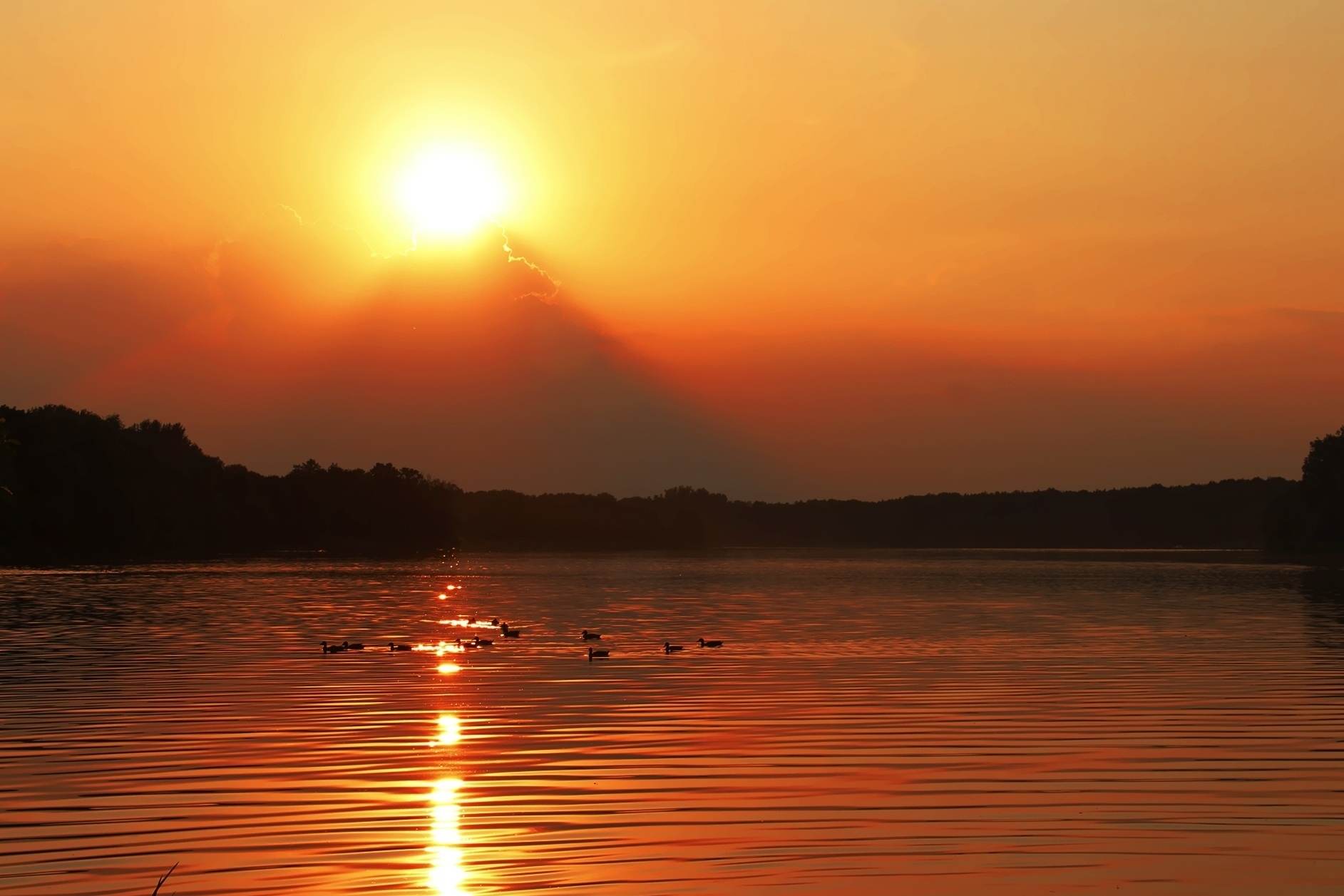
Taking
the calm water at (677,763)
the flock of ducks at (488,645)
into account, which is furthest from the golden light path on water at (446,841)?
the flock of ducks at (488,645)

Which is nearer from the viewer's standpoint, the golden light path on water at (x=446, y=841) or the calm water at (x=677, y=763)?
the golden light path on water at (x=446, y=841)

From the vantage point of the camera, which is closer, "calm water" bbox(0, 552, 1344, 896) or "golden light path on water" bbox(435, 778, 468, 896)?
"golden light path on water" bbox(435, 778, 468, 896)

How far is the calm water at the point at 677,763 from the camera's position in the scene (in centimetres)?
1491

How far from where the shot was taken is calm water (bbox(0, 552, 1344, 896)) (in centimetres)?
1491

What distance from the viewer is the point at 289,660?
3947 centimetres

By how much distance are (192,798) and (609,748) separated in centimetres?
680

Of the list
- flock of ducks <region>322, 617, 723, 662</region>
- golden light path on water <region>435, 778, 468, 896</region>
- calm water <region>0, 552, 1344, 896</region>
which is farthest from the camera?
flock of ducks <region>322, 617, 723, 662</region>

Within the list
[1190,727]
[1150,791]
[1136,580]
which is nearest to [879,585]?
[1136,580]

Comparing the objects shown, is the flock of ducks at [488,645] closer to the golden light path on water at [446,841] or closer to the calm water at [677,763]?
the calm water at [677,763]

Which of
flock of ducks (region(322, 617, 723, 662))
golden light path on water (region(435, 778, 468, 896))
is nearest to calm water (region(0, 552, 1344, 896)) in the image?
golden light path on water (region(435, 778, 468, 896))

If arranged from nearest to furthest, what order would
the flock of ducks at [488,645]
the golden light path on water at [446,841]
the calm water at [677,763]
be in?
1. the golden light path on water at [446,841]
2. the calm water at [677,763]
3. the flock of ducks at [488,645]

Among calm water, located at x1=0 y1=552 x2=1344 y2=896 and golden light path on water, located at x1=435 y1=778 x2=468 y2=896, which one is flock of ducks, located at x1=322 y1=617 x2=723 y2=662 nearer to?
calm water, located at x1=0 y1=552 x2=1344 y2=896

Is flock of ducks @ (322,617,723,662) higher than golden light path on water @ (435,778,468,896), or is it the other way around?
flock of ducks @ (322,617,723,662)

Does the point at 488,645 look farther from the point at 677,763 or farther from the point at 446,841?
the point at 446,841
